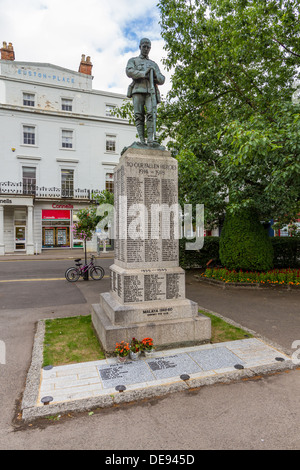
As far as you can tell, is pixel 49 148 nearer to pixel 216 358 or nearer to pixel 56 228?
pixel 56 228

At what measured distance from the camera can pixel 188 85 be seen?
13.5 meters

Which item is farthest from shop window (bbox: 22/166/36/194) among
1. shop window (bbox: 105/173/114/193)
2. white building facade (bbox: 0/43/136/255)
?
shop window (bbox: 105/173/114/193)

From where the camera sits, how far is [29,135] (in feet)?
92.4

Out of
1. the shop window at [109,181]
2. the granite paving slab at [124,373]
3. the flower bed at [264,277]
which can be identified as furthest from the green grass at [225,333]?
the shop window at [109,181]

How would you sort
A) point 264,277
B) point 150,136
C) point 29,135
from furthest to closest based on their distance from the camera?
point 29,135 → point 264,277 → point 150,136

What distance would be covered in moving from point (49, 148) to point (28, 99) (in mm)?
5206

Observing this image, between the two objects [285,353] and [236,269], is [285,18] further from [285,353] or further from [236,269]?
[285,353]

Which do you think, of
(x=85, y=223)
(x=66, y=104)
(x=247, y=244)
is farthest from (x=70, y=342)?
(x=66, y=104)

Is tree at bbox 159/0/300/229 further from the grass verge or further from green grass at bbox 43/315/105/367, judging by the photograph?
green grass at bbox 43/315/105/367

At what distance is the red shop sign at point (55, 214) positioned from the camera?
28.6 m

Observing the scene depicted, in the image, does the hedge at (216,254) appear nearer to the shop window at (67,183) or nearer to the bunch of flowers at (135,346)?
the bunch of flowers at (135,346)

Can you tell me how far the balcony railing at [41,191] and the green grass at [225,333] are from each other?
22144mm
